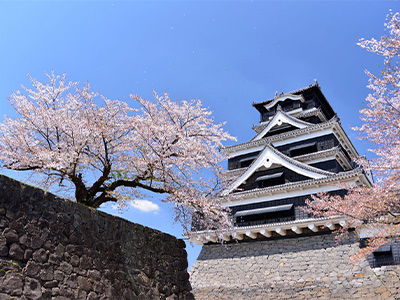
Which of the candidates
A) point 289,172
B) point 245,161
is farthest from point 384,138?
point 245,161

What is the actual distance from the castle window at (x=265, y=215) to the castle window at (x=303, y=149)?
5954 millimetres

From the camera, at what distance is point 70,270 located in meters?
5.25

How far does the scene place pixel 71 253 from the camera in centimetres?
536

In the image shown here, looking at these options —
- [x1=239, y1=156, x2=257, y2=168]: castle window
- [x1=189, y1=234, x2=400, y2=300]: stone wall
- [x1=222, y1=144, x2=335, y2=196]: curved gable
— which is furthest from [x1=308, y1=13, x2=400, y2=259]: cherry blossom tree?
[x1=239, y1=156, x2=257, y2=168]: castle window

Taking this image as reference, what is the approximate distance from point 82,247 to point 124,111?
13.7 ft

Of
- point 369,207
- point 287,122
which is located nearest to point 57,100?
point 369,207

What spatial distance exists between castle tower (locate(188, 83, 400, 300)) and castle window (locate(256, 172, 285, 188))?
0.06 metres

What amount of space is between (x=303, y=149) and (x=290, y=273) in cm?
1003

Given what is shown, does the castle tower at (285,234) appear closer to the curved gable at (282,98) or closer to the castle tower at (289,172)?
the castle tower at (289,172)

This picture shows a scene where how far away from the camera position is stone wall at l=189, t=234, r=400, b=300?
12844mm

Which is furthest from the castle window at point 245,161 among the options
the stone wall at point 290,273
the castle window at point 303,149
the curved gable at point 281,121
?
the stone wall at point 290,273

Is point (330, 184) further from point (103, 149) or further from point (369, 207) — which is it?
point (103, 149)

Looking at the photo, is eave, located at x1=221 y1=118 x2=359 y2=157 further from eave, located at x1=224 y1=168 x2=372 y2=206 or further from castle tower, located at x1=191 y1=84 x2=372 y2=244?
eave, located at x1=224 y1=168 x2=372 y2=206

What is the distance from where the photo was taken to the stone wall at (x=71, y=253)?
4555mm
